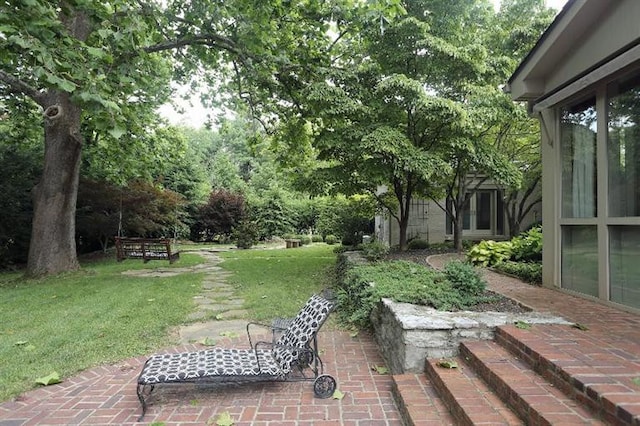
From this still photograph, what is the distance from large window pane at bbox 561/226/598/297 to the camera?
4.82 metres

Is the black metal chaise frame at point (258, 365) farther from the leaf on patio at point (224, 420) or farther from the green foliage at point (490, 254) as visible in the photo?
the green foliage at point (490, 254)

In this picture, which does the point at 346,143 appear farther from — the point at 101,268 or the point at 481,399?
the point at 101,268

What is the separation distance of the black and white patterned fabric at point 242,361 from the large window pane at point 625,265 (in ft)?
10.5

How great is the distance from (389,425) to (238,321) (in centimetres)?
305

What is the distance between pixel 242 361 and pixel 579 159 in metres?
4.70

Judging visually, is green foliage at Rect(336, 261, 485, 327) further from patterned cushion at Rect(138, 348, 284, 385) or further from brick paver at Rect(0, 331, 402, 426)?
patterned cushion at Rect(138, 348, 284, 385)

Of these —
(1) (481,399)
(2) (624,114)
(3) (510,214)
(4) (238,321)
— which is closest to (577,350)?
(1) (481,399)

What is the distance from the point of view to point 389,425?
2891 millimetres

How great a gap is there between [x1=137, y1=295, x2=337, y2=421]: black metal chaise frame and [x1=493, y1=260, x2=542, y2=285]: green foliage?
412 centimetres

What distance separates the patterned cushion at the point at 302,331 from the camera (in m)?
3.50

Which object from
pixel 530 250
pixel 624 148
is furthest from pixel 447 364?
pixel 530 250

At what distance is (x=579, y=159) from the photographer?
515 cm

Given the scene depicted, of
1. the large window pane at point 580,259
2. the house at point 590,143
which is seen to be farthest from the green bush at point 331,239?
the large window pane at point 580,259

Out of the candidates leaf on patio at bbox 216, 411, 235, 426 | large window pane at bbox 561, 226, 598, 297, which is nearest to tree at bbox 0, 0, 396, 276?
leaf on patio at bbox 216, 411, 235, 426
